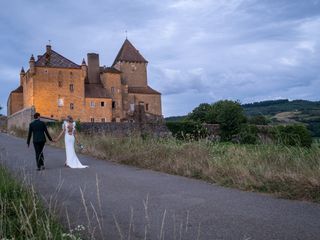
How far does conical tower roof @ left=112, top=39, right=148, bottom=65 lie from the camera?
329ft

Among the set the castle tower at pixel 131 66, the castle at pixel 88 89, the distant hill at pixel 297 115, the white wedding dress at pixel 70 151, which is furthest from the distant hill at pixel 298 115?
the castle tower at pixel 131 66

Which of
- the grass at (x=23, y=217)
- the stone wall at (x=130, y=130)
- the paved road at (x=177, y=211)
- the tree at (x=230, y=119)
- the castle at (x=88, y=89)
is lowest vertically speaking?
the paved road at (x=177, y=211)

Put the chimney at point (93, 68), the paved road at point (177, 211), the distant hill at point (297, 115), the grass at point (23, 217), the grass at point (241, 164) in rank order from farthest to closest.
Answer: the chimney at point (93, 68)
the distant hill at point (297, 115)
the grass at point (241, 164)
the paved road at point (177, 211)
the grass at point (23, 217)

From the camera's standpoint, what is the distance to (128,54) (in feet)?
333

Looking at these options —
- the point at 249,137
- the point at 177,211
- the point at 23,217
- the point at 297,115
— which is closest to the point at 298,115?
the point at 297,115

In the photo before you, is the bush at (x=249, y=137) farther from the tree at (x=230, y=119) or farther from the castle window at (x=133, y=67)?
the castle window at (x=133, y=67)

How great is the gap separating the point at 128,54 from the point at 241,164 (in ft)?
303

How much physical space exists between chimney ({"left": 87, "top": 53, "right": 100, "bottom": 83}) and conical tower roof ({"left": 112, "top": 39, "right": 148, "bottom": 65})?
7196mm

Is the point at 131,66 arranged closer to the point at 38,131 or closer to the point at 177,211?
the point at 38,131

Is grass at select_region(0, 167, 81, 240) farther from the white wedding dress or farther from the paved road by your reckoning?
the white wedding dress

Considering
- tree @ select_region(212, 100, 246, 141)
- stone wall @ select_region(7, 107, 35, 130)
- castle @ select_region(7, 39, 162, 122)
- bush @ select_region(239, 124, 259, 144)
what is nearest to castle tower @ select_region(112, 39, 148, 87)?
castle @ select_region(7, 39, 162, 122)

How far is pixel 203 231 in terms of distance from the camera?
6.13 meters

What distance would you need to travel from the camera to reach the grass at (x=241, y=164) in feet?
28.8

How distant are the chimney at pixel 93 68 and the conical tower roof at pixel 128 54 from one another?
7.20 metres
